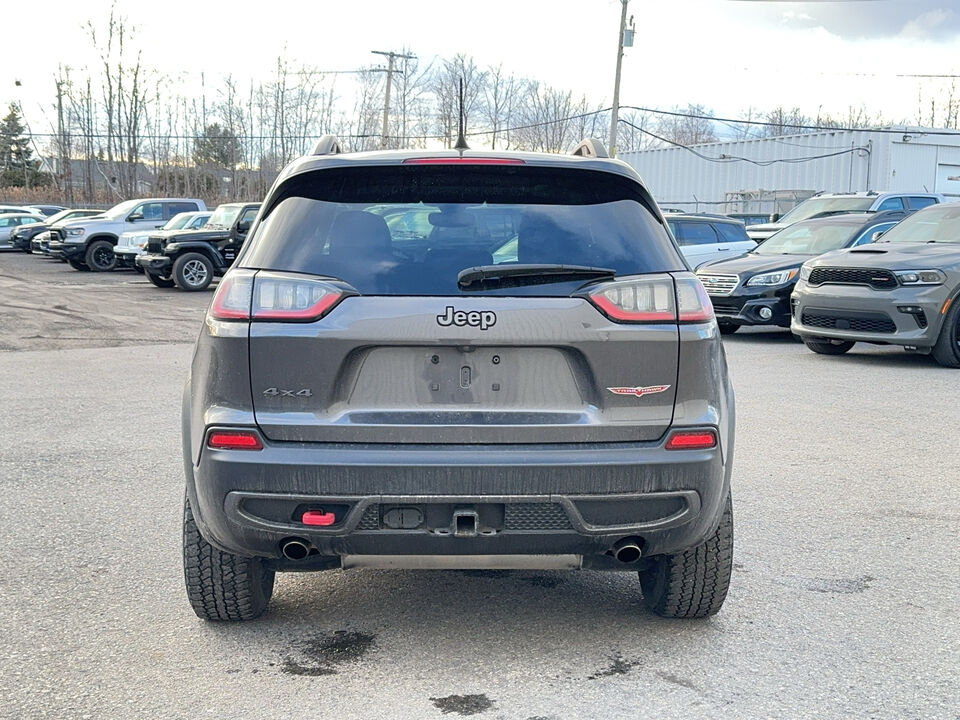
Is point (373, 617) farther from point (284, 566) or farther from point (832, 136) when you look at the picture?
point (832, 136)

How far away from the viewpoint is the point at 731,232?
1936 cm

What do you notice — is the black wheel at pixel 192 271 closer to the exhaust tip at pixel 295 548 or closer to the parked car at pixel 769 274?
the parked car at pixel 769 274

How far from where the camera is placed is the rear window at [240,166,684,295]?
337 centimetres

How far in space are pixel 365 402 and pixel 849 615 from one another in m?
2.10

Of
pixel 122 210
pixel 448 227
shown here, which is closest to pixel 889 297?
pixel 448 227

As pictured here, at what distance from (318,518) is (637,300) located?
1199mm

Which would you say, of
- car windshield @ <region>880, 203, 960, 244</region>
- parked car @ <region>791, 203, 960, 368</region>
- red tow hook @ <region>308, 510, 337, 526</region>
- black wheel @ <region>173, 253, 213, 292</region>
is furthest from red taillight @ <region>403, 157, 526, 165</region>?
black wheel @ <region>173, 253, 213, 292</region>

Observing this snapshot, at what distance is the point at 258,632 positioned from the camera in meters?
3.89

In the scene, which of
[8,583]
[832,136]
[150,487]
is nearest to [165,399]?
[150,487]

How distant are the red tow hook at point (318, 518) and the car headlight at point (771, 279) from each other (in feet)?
37.3

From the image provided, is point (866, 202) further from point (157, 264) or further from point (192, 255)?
point (157, 264)

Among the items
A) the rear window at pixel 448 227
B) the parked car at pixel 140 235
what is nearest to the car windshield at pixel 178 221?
the parked car at pixel 140 235

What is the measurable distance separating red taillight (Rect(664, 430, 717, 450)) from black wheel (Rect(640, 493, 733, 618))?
0.41 metres

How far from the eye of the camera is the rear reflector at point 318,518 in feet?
10.8
